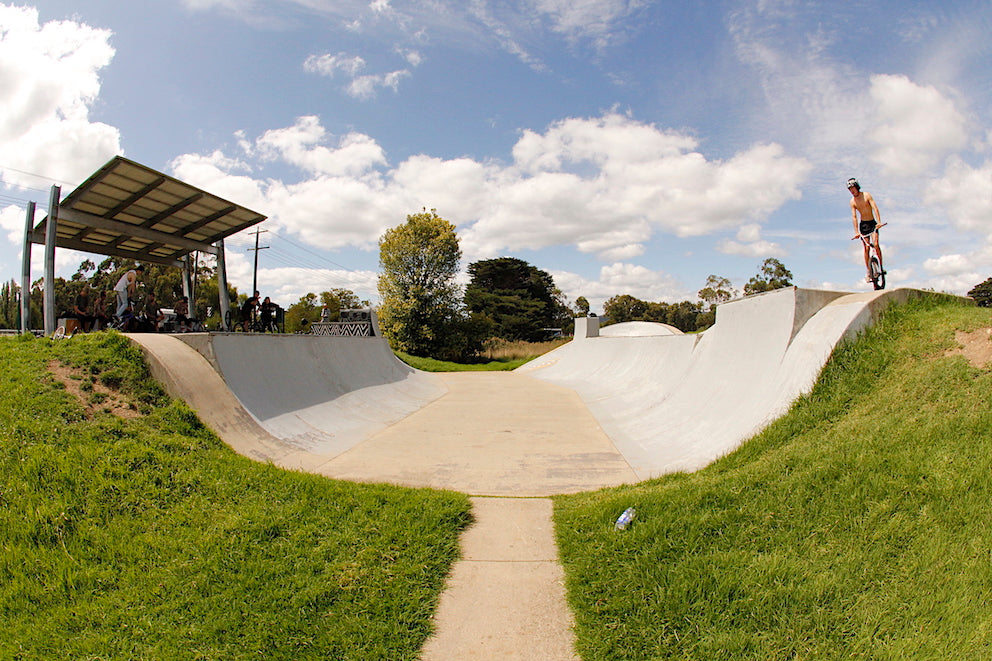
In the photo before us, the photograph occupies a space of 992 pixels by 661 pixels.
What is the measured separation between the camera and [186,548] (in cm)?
337

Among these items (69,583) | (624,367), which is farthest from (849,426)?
(624,367)

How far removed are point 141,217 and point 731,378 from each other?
11.3 metres

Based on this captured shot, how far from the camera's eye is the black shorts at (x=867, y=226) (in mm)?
6371

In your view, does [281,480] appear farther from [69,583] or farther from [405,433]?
[405,433]

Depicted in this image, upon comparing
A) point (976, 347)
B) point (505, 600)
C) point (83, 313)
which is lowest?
point (505, 600)

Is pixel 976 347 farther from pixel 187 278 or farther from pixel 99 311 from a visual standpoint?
pixel 187 278

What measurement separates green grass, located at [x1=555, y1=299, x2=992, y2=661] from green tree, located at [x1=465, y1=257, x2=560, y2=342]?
1671 inches

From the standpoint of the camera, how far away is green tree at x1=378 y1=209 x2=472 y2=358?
27.2 meters

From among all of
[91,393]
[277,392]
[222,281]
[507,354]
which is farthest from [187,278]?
[507,354]

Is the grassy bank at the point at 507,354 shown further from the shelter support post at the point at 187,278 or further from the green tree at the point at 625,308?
the green tree at the point at 625,308

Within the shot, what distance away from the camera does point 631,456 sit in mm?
6562

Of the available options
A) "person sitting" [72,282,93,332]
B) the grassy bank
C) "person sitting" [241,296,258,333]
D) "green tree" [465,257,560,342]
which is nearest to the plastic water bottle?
"person sitting" [72,282,93,332]

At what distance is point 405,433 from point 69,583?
5.46 m

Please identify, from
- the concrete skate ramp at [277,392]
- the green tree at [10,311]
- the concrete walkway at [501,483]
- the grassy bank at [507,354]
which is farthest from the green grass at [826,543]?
the green tree at [10,311]
